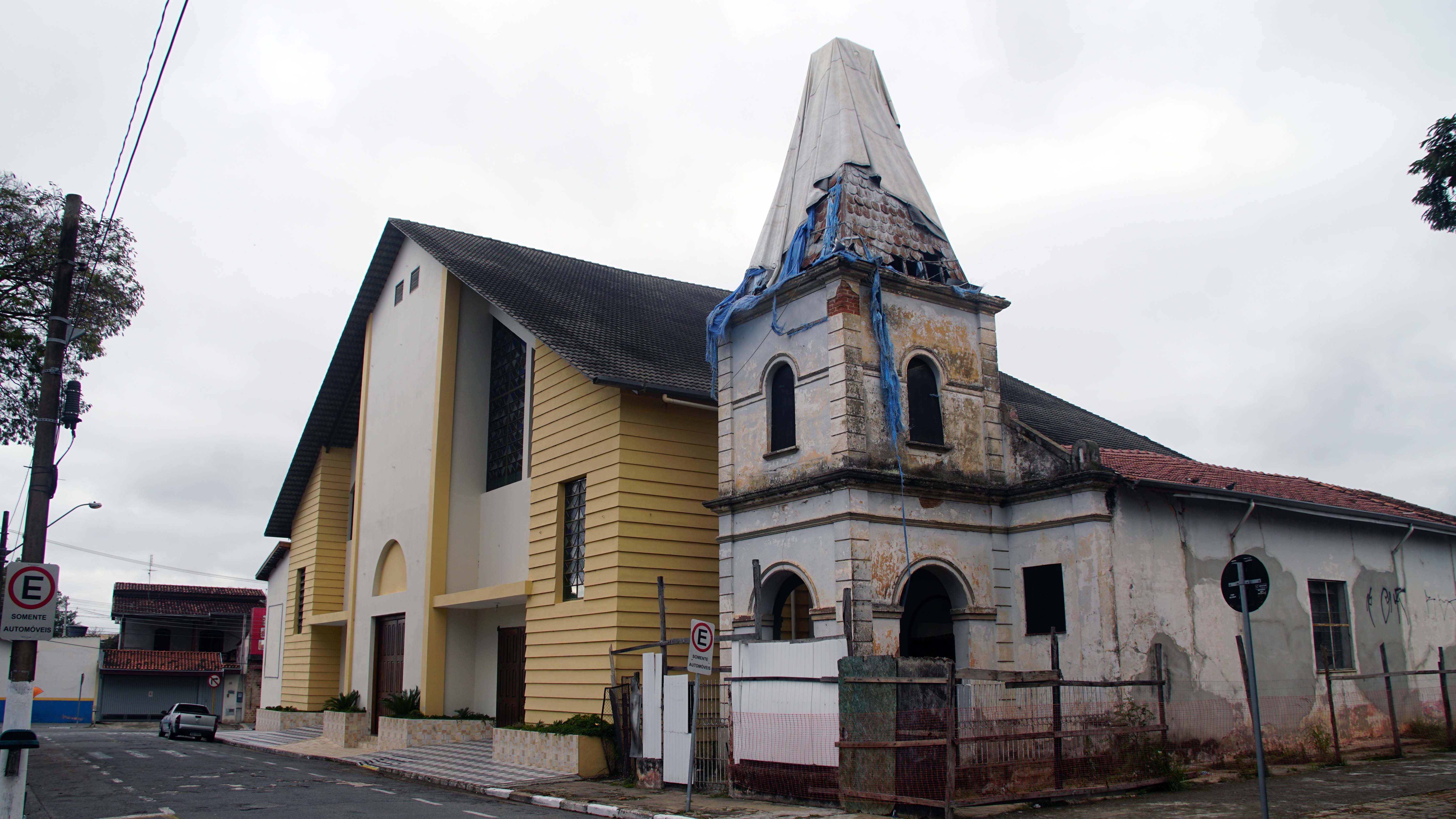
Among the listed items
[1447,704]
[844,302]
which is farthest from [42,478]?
[1447,704]

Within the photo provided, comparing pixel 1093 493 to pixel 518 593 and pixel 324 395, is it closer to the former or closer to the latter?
pixel 518 593

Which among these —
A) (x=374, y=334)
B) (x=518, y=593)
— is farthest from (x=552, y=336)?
(x=374, y=334)

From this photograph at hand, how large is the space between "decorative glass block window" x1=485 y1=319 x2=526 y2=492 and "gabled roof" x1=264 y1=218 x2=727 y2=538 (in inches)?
64.9

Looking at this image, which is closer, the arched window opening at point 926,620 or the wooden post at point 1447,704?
the arched window opening at point 926,620

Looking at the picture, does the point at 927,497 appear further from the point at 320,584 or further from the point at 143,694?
the point at 143,694

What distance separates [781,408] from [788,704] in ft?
15.2

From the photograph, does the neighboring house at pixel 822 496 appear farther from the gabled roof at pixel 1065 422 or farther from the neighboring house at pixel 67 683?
the neighboring house at pixel 67 683

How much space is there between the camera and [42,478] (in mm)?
12594

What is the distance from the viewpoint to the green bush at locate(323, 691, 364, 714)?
27.4 metres

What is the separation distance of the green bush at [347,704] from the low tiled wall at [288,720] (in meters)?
2.55

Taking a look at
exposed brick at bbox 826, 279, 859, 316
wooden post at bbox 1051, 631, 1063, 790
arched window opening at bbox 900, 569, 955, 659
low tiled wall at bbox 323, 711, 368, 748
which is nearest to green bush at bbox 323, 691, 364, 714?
low tiled wall at bbox 323, 711, 368, 748

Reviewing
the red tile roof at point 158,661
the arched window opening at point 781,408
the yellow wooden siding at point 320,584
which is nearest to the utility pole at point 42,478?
the arched window opening at point 781,408

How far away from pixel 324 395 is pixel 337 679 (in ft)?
28.3

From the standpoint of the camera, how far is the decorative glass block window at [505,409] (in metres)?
24.2
